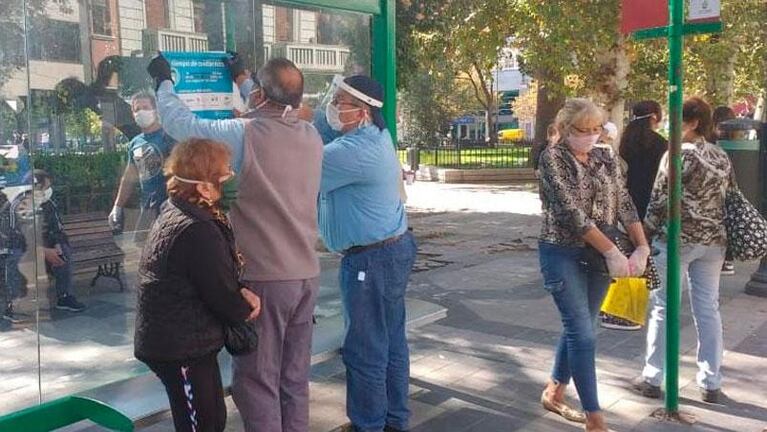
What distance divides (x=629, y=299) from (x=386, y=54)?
2.08 m

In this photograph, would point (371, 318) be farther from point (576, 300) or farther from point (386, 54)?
point (386, 54)

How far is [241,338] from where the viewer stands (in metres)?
3.03

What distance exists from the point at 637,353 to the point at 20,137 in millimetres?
4280

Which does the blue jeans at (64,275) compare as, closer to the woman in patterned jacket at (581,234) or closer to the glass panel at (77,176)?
the glass panel at (77,176)

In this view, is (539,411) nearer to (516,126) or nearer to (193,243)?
(193,243)

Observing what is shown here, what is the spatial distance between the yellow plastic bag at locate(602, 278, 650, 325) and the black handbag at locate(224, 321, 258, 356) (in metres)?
2.41

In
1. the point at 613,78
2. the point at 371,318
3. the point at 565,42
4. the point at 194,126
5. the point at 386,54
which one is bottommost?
the point at 371,318

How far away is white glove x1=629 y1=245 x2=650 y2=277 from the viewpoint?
3.96 m

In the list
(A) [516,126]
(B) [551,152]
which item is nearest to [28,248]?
(B) [551,152]

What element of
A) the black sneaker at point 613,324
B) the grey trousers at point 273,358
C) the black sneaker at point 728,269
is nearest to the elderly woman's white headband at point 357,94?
the grey trousers at point 273,358

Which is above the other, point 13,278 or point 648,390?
point 13,278

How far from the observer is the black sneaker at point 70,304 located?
12.0 ft

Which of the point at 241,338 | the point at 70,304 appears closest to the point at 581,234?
the point at 241,338

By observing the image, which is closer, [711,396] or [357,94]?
[357,94]
